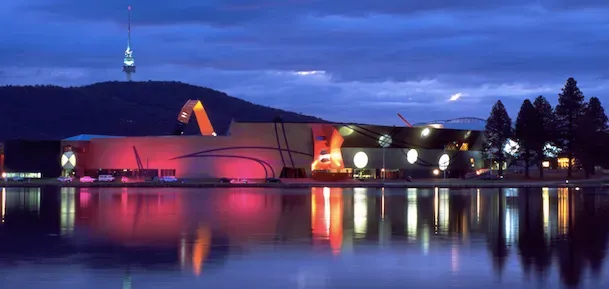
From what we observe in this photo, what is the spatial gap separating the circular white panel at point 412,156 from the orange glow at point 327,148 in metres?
9.59

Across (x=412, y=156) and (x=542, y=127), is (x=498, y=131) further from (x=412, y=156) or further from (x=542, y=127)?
(x=412, y=156)

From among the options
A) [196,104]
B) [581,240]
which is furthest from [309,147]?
[581,240]

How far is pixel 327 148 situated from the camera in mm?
106938

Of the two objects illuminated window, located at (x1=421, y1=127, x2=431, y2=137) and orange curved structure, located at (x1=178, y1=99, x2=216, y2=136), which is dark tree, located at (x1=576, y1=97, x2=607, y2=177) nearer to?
illuminated window, located at (x1=421, y1=127, x2=431, y2=137)

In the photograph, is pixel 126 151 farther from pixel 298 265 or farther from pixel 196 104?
pixel 298 265

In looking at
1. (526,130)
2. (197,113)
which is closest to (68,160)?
(197,113)

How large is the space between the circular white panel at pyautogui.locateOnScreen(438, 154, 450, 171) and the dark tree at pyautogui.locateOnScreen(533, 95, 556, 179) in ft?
37.0

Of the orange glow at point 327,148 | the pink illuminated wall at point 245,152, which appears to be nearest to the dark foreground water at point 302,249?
the pink illuminated wall at point 245,152

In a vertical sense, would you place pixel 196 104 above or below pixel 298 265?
above

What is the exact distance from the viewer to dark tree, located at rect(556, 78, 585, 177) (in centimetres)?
11387

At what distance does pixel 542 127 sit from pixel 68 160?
6195cm

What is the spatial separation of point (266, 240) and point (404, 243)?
445cm

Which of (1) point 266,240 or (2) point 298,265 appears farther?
(1) point 266,240

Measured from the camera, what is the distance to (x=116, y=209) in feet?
152
